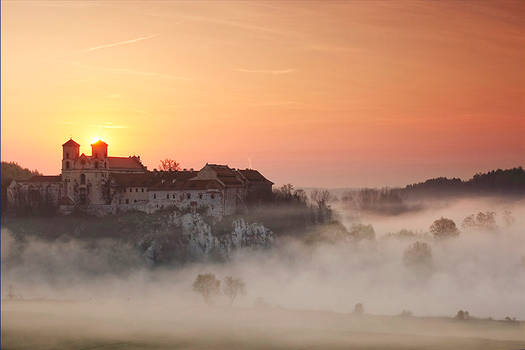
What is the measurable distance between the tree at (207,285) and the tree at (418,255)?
137 inches

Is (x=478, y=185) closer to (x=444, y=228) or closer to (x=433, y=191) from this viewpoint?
(x=433, y=191)

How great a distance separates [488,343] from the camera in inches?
616

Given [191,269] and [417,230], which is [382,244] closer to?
[417,230]

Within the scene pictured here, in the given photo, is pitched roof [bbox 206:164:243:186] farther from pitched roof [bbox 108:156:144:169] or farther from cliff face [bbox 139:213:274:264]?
pitched roof [bbox 108:156:144:169]

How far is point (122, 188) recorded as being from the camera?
1400 cm

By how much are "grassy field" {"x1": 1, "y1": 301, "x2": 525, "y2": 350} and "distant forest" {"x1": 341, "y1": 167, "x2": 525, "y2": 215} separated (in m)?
1.89

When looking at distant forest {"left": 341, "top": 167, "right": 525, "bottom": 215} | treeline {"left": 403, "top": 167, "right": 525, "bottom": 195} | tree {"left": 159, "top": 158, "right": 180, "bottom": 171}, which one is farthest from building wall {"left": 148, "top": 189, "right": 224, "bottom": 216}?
treeline {"left": 403, "top": 167, "right": 525, "bottom": 195}

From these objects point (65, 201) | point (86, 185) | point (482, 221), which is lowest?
point (482, 221)

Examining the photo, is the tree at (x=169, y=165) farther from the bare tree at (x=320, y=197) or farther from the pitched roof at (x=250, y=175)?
the bare tree at (x=320, y=197)

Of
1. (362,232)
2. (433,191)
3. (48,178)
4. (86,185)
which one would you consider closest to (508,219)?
(433,191)

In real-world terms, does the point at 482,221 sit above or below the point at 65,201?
below

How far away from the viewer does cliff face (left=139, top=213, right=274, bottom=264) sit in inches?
557

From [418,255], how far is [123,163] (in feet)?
17.4

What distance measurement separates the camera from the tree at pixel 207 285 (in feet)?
46.8
